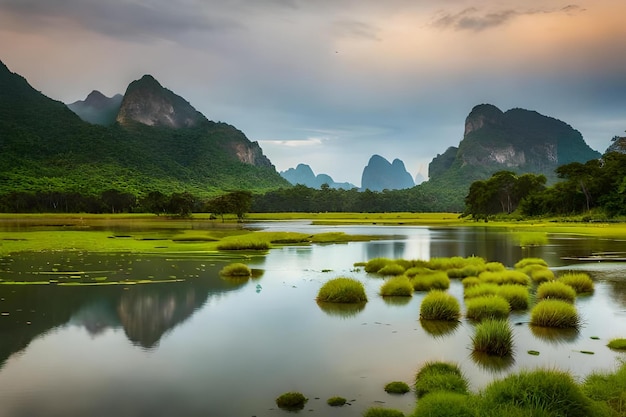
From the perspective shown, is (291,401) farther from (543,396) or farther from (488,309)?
(488,309)

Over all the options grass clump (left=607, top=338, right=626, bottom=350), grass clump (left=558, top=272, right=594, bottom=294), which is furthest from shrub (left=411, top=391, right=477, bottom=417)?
grass clump (left=558, top=272, right=594, bottom=294)

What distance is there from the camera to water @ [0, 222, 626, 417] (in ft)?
37.6

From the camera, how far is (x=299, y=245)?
182 ft

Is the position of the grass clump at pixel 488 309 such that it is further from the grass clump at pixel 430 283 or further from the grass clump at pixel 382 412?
the grass clump at pixel 382 412

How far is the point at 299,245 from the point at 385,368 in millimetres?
42015

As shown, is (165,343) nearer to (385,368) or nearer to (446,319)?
(385,368)

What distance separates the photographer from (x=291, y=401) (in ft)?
36.3

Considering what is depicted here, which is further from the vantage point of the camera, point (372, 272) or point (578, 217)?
point (578, 217)

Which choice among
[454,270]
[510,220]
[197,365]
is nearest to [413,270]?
[454,270]

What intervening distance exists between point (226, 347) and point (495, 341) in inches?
311

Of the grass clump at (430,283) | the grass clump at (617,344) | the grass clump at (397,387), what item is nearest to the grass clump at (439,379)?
the grass clump at (397,387)

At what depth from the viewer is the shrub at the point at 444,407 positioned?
870 centimetres

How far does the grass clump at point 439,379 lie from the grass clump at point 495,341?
262 centimetres

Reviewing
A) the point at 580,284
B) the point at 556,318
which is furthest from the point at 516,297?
the point at 580,284
